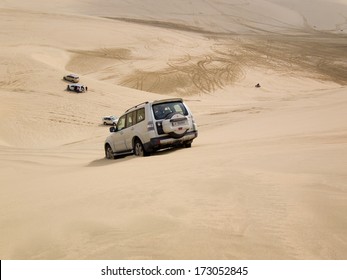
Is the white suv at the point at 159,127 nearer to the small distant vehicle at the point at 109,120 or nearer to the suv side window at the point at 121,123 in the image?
the suv side window at the point at 121,123

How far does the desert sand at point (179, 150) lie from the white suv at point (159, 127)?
458 mm

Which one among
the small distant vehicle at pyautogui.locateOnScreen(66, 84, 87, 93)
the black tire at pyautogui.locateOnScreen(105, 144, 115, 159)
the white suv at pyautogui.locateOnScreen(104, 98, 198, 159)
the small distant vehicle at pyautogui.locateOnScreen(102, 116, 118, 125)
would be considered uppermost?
the small distant vehicle at pyautogui.locateOnScreen(66, 84, 87, 93)

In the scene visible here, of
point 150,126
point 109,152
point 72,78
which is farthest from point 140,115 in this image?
point 72,78

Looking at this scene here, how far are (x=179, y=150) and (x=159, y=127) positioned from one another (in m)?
0.83

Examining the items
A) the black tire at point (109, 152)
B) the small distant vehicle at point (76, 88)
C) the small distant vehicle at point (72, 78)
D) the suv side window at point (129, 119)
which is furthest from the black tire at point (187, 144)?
the small distant vehicle at point (72, 78)

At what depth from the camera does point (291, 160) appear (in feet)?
23.3

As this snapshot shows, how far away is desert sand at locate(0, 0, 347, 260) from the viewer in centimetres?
405

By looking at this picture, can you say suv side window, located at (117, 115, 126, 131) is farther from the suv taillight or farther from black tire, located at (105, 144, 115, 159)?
the suv taillight

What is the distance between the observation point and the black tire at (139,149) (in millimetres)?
12012

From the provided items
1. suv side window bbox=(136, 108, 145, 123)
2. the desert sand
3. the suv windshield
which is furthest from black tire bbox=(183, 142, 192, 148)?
suv side window bbox=(136, 108, 145, 123)

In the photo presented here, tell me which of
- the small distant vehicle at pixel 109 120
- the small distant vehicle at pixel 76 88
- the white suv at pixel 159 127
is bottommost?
the white suv at pixel 159 127

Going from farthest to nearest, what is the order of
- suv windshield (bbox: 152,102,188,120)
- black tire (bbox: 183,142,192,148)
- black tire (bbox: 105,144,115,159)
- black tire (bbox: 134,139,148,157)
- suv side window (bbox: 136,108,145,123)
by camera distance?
black tire (bbox: 105,144,115,159) → black tire (bbox: 183,142,192,148) → suv side window (bbox: 136,108,145,123) → black tire (bbox: 134,139,148,157) → suv windshield (bbox: 152,102,188,120)

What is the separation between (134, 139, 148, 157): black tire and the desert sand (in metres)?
0.34

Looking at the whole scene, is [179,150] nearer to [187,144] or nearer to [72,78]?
[187,144]
